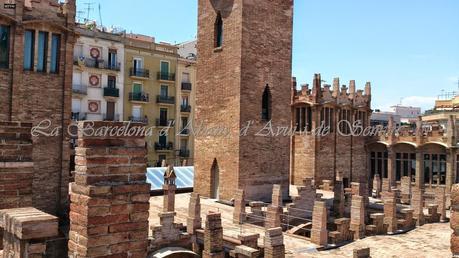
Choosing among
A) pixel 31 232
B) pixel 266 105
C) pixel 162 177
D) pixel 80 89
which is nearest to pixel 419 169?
pixel 266 105

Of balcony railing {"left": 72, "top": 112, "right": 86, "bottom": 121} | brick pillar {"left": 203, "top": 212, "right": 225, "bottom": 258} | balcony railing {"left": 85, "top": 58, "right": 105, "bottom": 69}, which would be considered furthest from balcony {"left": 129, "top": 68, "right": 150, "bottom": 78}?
brick pillar {"left": 203, "top": 212, "right": 225, "bottom": 258}

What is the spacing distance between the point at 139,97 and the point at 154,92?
5.97 feet

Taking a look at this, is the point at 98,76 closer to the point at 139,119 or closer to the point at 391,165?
the point at 139,119

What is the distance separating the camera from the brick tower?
20.4 metres

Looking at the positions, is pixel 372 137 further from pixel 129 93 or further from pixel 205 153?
pixel 129 93

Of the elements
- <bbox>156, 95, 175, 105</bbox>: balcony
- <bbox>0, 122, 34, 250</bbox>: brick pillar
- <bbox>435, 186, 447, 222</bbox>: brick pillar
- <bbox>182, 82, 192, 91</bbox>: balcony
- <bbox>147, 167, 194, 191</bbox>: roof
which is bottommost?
<bbox>435, 186, 447, 222</bbox>: brick pillar

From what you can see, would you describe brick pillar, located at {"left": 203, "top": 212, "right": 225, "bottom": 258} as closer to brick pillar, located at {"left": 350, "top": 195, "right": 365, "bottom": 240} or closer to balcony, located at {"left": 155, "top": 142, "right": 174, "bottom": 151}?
brick pillar, located at {"left": 350, "top": 195, "right": 365, "bottom": 240}

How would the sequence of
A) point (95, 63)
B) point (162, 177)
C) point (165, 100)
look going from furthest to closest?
point (165, 100)
point (95, 63)
point (162, 177)

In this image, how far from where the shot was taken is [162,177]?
25094 millimetres

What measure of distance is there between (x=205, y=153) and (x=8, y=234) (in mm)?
17795

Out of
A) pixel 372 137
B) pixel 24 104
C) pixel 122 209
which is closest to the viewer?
pixel 122 209

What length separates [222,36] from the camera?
2142 cm

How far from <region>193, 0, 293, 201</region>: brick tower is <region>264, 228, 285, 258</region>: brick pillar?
7.05 m

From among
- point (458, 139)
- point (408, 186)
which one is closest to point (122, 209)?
point (408, 186)
